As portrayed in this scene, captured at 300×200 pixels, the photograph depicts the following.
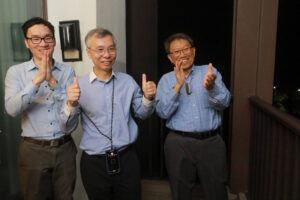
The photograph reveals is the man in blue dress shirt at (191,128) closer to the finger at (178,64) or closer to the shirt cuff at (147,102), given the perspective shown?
the finger at (178,64)

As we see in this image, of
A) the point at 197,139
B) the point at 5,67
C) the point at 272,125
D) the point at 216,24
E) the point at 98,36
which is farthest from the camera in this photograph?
the point at 216,24

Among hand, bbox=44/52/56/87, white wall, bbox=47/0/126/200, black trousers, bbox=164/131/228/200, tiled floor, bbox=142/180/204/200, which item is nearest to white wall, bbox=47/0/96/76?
white wall, bbox=47/0/126/200

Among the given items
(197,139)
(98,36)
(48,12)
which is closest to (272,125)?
(197,139)

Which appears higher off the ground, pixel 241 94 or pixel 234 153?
pixel 241 94

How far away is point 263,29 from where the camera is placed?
224cm

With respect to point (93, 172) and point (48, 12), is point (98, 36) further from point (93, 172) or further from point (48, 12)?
point (48, 12)

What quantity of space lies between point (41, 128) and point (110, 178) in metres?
0.52

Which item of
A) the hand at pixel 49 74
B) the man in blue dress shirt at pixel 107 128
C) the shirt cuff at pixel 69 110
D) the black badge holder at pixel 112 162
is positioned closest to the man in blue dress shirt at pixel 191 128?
the man in blue dress shirt at pixel 107 128

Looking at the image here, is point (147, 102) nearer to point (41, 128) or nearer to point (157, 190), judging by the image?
point (41, 128)

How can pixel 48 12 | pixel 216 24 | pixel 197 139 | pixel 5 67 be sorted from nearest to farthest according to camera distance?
pixel 197 139, pixel 5 67, pixel 48 12, pixel 216 24

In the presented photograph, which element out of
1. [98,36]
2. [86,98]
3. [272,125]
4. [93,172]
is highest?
[98,36]

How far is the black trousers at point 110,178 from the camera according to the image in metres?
1.67

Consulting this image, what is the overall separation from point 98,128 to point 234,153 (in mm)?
1294

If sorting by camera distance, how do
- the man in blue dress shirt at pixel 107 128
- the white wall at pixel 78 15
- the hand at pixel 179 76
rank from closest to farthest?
the man in blue dress shirt at pixel 107 128
the hand at pixel 179 76
the white wall at pixel 78 15
